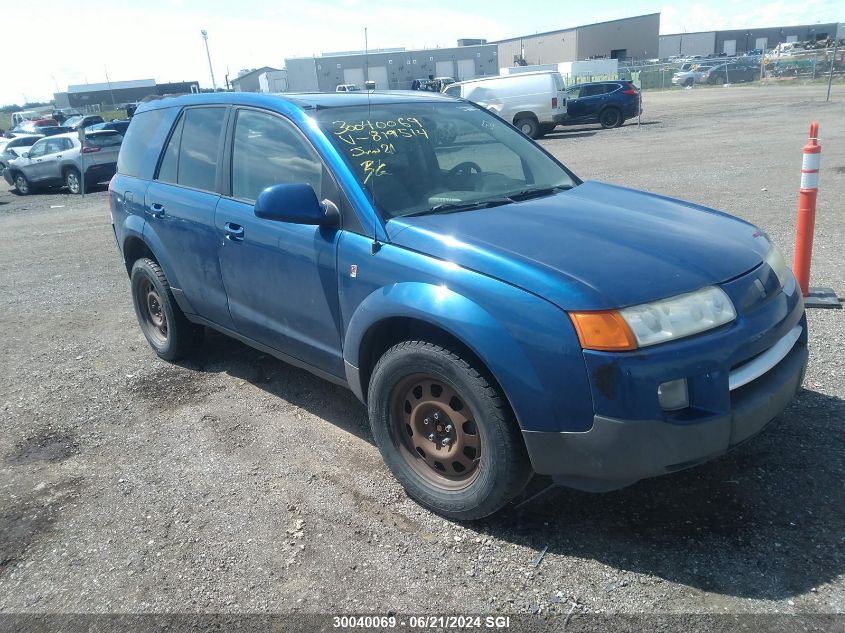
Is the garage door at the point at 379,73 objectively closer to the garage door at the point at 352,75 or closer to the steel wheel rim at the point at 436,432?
the garage door at the point at 352,75

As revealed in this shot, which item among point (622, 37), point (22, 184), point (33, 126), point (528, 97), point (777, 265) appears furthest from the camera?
point (622, 37)

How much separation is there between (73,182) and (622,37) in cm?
7285

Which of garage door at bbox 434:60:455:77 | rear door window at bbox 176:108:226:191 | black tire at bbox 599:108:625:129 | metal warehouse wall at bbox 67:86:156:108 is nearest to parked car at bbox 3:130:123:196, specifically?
rear door window at bbox 176:108:226:191

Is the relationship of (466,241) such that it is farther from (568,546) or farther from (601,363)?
(568,546)

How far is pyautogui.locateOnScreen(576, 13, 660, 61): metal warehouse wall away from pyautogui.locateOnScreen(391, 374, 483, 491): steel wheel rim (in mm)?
79604

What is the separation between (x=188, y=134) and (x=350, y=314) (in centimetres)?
216

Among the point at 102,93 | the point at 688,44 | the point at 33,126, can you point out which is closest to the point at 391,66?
the point at 102,93

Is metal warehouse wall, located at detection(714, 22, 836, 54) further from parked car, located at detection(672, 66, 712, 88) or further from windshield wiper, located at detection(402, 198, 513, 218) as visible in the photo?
windshield wiper, located at detection(402, 198, 513, 218)

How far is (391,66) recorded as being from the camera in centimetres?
6294

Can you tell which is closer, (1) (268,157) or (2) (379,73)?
(1) (268,157)

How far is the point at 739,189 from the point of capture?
10508mm

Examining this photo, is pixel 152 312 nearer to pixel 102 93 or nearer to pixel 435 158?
pixel 435 158

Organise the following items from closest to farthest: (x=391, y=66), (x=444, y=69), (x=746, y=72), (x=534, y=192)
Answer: (x=534, y=192), (x=746, y=72), (x=391, y=66), (x=444, y=69)

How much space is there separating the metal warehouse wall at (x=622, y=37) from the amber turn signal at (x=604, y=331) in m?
79.9
